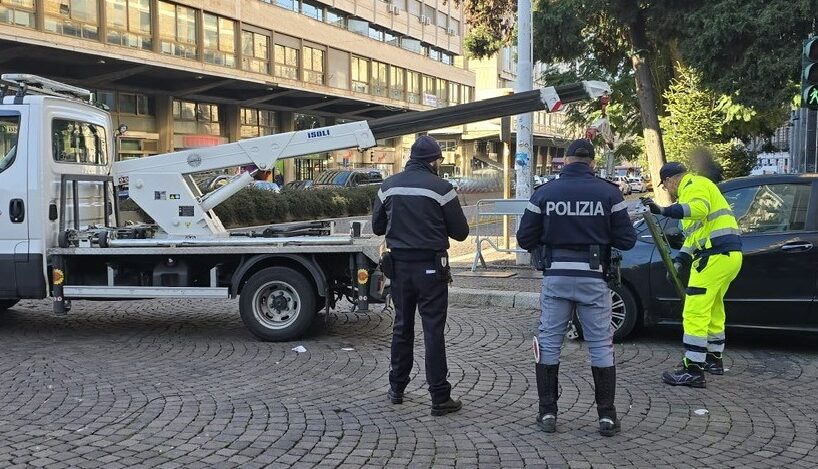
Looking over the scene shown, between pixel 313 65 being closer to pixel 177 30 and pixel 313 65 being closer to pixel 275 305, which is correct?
pixel 177 30

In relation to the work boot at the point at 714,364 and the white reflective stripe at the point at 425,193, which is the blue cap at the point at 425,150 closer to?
the white reflective stripe at the point at 425,193

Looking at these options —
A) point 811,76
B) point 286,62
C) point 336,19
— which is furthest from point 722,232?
point 336,19

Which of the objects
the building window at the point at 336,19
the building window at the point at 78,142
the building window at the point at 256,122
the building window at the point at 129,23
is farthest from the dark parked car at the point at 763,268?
the building window at the point at 336,19

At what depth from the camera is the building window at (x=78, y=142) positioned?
7395mm

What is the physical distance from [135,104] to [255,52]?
6682 mm

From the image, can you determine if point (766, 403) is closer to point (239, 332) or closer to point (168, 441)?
point (168, 441)

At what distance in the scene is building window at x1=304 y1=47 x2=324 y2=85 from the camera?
137 ft

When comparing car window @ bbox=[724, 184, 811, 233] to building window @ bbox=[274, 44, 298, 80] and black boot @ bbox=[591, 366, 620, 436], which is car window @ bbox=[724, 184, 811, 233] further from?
building window @ bbox=[274, 44, 298, 80]

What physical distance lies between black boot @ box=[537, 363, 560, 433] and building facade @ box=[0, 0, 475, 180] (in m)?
15.6

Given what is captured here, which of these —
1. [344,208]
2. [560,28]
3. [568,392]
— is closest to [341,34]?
[344,208]

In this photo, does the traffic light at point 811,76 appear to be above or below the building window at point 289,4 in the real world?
below

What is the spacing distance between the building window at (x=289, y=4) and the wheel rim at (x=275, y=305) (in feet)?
115

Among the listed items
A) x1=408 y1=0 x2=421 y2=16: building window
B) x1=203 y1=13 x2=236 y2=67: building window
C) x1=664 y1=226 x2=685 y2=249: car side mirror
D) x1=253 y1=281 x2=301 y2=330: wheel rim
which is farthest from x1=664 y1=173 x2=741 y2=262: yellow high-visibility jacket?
x1=408 y1=0 x2=421 y2=16: building window

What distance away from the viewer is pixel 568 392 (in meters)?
5.47
